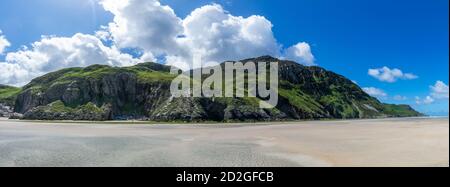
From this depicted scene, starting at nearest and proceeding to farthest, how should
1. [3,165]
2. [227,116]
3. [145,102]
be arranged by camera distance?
[3,165] < [227,116] < [145,102]

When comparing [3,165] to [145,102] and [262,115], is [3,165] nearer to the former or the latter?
[262,115]

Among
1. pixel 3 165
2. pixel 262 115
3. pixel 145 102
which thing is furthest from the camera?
pixel 145 102

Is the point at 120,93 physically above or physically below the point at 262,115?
above

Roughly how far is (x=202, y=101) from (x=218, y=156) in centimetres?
14001

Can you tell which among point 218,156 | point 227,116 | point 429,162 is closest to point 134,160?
point 218,156
